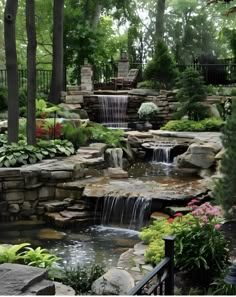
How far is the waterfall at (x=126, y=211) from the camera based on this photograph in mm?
8844

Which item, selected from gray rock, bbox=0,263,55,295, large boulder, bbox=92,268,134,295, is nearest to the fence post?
gray rock, bbox=0,263,55,295

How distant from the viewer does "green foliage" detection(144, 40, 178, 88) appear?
18.8m

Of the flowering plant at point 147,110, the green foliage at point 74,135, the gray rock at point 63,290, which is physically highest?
the flowering plant at point 147,110

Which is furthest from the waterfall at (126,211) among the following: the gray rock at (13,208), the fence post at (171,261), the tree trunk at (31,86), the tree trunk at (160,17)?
the tree trunk at (160,17)

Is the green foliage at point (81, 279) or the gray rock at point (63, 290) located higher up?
the gray rock at point (63, 290)

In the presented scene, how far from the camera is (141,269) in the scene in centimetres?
575

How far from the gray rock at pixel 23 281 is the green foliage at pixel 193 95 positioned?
12.3 meters

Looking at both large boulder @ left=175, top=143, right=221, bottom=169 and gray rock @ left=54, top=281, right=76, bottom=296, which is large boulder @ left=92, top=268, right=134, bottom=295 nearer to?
gray rock @ left=54, top=281, right=76, bottom=296

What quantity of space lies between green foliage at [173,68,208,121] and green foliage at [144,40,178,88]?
112 inches

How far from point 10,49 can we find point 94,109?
7179mm

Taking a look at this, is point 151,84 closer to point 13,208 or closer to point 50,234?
point 13,208

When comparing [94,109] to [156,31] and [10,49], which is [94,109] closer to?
[10,49]

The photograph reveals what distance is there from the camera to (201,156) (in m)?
11.5

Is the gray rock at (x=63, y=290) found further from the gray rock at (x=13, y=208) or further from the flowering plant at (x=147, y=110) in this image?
the flowering plant at (x=147, y=110)
